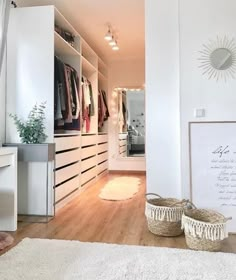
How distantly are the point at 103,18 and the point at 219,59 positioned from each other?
1990 millimetres

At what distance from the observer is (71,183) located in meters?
3.70

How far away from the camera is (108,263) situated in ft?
6.00

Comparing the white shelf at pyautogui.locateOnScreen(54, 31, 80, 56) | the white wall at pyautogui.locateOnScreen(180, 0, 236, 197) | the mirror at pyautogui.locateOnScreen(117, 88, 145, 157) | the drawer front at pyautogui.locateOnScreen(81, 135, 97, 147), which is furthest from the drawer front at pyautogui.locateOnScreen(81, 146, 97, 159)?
the white wall at pyautogui.locateOnScreen(180, 0, 236, 197)

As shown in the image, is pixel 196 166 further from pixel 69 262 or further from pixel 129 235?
pixel 69 262

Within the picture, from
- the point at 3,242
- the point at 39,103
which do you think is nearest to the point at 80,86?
the point at 39,103

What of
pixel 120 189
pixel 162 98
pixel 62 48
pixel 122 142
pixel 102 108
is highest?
pixel 62 48

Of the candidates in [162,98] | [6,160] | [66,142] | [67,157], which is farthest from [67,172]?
[162,98]

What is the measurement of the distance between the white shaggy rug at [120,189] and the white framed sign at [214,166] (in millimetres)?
1439

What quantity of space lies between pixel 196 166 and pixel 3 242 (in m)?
1.79

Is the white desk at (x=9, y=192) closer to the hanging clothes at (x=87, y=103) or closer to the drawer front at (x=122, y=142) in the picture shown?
the hanging clothes at (x=87, y=103)

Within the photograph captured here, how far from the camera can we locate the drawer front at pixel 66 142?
10.5 feet

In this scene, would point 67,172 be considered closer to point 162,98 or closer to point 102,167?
point 162,98

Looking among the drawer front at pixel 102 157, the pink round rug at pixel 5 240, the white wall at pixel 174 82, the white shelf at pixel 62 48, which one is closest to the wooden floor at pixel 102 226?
the pink round rug at pixel 5 240

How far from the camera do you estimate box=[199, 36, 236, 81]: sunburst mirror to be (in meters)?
2.53
